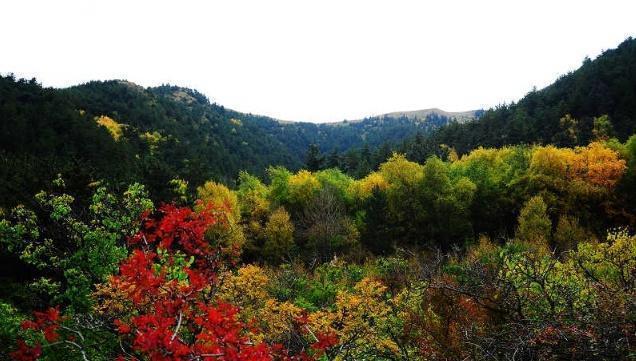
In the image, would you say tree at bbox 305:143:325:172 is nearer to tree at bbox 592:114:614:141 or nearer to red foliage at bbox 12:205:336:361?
tree at bbox 592:114:614:141

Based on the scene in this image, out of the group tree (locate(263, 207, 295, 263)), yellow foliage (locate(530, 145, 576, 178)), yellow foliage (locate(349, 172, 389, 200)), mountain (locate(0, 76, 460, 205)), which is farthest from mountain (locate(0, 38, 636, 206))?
yellow foliage (locate(530, 145, 576, 178))

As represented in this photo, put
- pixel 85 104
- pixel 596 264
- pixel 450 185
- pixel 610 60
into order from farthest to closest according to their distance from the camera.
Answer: pixel 85 104, pixel 610 60, pixel 450 185, pixel 596 264

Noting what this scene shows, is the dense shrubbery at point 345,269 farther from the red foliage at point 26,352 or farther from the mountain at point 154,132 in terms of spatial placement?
the mountain at point 154,132

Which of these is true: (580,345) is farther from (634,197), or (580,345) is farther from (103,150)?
(103,150)

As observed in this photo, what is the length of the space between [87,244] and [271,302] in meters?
7.03

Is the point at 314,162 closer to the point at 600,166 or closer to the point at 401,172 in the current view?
the point at 401,172

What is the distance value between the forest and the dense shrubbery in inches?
4.4

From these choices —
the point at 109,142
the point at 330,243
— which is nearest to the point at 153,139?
the point at 109,142

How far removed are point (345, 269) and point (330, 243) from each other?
9999mm

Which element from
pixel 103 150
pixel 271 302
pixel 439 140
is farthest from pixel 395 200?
pixel 439 140

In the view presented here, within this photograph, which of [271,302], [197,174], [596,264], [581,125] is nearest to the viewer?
[596,264]

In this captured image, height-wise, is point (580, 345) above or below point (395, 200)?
above

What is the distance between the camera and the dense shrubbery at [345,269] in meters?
8.99

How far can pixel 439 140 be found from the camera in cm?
11219
